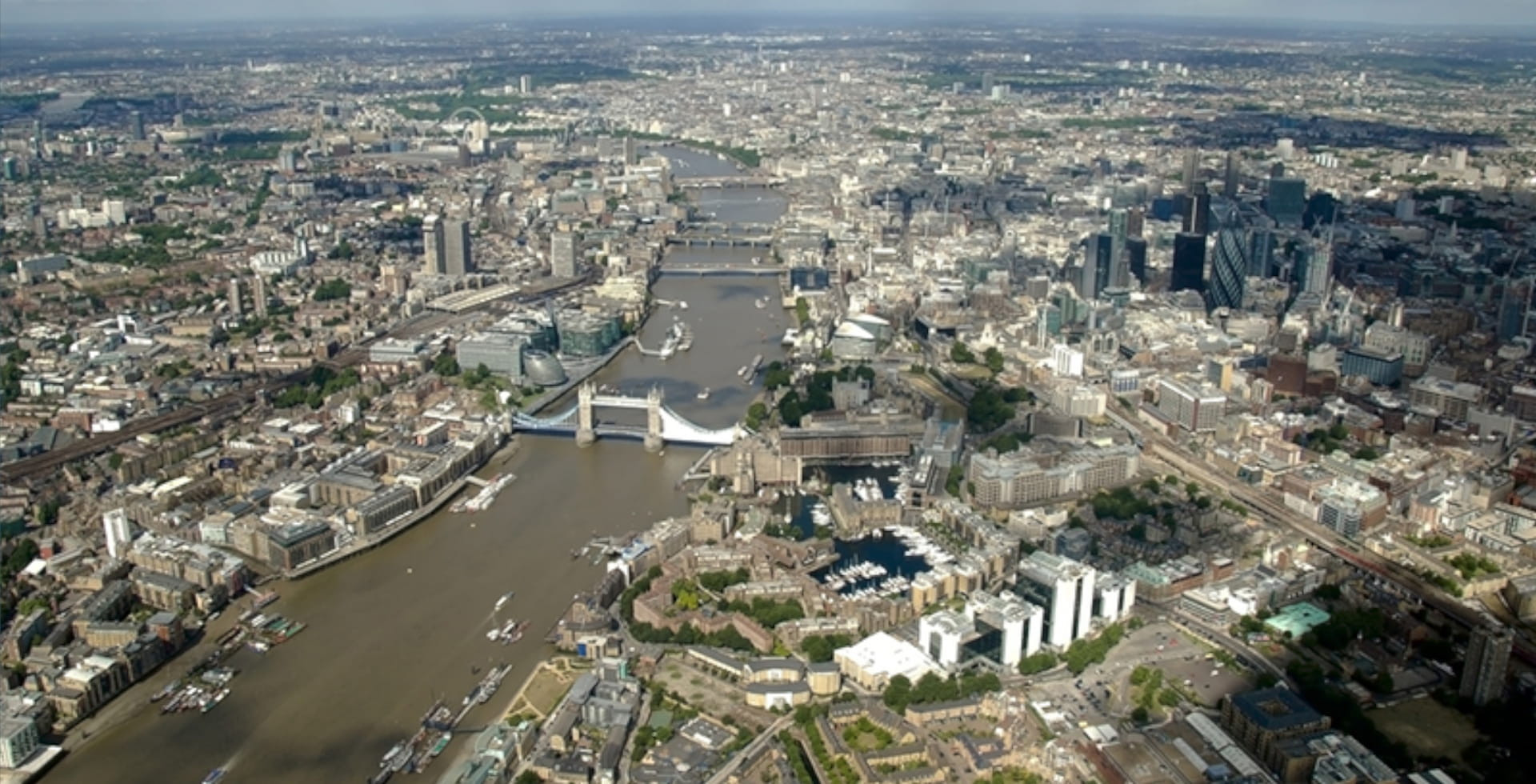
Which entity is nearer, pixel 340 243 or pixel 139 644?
pixel 139 644

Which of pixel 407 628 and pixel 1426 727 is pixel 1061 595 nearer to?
pixel 1426 727

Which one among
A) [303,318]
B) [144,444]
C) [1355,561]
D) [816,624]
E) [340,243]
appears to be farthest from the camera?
[340,243]

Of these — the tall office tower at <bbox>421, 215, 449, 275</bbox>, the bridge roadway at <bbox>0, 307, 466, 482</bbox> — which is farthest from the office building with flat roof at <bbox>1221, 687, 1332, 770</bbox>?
the tall office tower at <bbox>421, 215, 449, 275</bbox>

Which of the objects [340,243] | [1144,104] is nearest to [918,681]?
[340,243]

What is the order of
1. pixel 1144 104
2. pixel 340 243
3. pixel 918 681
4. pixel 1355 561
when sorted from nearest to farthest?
pixel 918 681 → pixel 1355 561 → pixel 340 243 → pixel 1144 104

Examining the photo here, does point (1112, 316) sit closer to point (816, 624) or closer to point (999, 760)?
point (816, 624)

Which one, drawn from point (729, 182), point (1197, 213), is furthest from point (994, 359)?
point (729, 182)

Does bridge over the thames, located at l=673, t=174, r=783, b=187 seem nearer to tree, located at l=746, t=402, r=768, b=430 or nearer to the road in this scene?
tree, located at l=746, t=402, r=768, b=430
